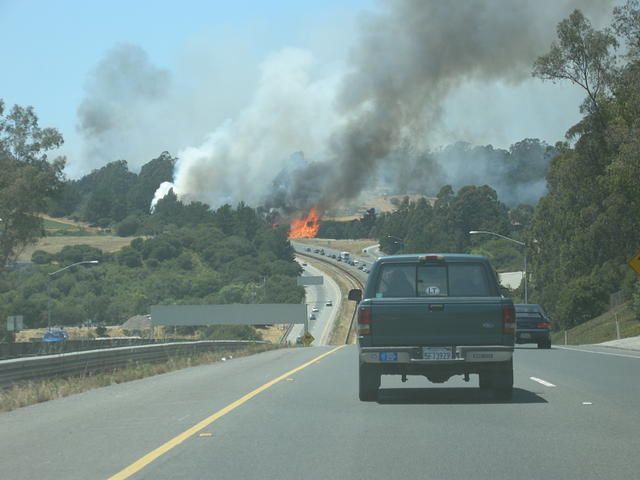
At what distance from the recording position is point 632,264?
35.1 meters

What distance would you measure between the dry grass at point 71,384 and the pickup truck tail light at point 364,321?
565 centimetres

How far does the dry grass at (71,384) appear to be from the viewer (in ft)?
52.0

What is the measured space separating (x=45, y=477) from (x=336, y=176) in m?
87.4

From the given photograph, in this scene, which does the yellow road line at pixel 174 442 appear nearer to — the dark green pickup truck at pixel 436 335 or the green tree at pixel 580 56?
the dark green pickup truck at pixel 436 335

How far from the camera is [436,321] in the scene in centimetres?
1362

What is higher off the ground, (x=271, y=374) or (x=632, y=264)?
(x=632, y=264)

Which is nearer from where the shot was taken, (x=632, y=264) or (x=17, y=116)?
(x=632, y=264)

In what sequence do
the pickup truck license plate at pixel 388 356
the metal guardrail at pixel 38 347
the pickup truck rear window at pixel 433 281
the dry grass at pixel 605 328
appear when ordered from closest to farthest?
the pickup truck license plate at pixel 388 356 < the pickup truck rear window at pixel 433 281 < the metal guardrail at pixel 38 347 < the dry grass at pixel 605 328

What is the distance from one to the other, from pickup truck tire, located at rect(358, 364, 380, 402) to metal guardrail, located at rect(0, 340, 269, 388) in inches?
249

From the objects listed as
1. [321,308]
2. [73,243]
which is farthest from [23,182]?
[73,243]

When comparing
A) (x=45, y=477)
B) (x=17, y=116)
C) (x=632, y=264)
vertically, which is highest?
(x=17, y=116)

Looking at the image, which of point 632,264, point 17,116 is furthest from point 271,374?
point 17,116

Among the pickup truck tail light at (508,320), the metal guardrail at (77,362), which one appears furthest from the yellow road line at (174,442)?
the metal guardrail at (77,362)

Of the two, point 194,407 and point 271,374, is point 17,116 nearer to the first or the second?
point 271,374
